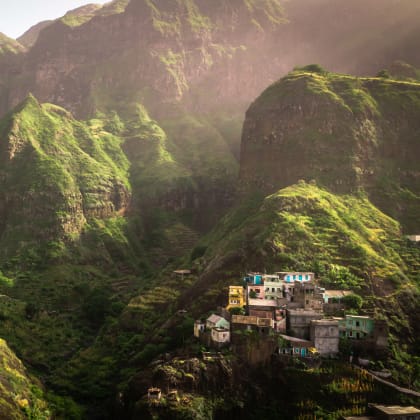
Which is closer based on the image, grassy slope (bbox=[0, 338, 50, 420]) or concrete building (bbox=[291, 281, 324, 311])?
grassy slope (bbox=[0, 338, 50, 420])

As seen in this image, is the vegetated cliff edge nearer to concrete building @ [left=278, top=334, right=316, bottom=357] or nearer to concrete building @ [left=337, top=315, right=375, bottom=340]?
concrete building @ [left=337, top=315, right=375, bottom=340]

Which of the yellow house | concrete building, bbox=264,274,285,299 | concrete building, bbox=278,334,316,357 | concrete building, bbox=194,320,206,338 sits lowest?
concrete building, bbox=278,334,316,357

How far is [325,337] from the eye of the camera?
82500mm

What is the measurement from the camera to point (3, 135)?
186625 mm

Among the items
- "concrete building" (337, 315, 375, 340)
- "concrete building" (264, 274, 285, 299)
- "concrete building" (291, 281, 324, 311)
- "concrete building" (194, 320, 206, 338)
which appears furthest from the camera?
"concrete building" (264, 274, 285, 299)

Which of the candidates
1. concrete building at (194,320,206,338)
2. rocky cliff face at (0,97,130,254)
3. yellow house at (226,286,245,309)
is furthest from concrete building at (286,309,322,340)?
rocky cliff face at (0,97,130,254)

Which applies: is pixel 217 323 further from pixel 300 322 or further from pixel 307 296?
pixel 307 296

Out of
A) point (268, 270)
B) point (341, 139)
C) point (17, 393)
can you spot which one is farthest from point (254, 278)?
point (341, 139)

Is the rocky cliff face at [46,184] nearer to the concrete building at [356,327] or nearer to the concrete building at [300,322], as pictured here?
the concrete building at [300,322]

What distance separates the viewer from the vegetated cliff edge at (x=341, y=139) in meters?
135

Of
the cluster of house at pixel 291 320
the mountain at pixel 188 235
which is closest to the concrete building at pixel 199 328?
the cluster of house at pixel 291 320

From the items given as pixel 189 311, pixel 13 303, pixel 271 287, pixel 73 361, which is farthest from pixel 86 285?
pixel 271 287

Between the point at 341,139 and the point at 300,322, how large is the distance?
65.6m

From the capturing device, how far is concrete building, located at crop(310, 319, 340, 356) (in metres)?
82.2
